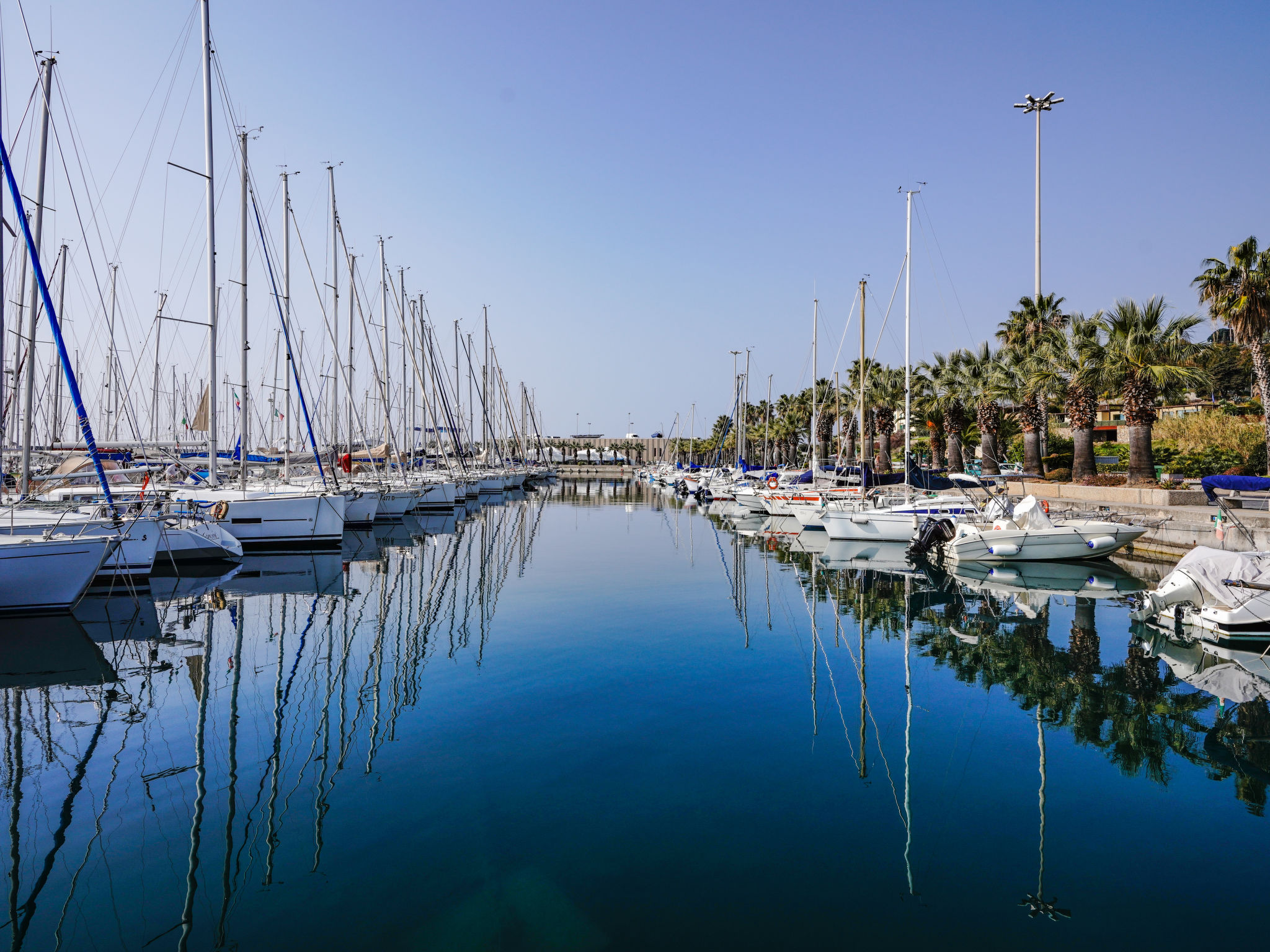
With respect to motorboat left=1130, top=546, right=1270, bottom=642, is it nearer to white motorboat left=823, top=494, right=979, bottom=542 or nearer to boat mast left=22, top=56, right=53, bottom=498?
white motorboat left=823, top=494, right=979, bottom=542

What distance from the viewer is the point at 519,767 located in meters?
8.51

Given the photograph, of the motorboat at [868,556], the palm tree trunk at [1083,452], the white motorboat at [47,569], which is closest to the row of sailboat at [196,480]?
the white motorboat at [47,569]

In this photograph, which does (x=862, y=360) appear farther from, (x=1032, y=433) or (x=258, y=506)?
(x=258, y=506)

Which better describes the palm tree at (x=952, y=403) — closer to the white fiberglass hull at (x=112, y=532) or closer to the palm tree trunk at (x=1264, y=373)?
the palm tree trunk at (x=1264, y=373)

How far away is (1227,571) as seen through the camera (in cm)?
1464

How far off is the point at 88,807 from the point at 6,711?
3.93 metres

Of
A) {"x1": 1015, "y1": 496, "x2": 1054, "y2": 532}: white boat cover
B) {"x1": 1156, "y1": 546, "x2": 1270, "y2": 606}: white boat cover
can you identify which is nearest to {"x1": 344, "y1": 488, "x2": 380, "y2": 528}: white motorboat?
{"x1": 1015, "y1": 496, "x2": 1054, "y2": 532}: white boat cover

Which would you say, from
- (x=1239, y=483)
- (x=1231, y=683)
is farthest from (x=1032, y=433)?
(x=1231, y=683)

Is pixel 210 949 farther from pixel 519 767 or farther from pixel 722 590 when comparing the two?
pixel 722 590

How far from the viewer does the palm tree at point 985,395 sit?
4184 cm

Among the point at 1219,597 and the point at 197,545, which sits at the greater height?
the point at 197,545

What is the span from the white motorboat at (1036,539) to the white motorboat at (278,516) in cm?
2020

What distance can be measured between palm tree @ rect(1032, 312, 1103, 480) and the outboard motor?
11975mm

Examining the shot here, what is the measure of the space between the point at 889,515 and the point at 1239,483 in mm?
10176
